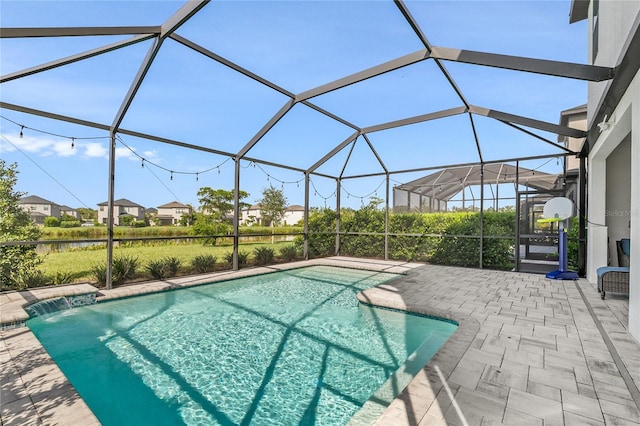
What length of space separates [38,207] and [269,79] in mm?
5465

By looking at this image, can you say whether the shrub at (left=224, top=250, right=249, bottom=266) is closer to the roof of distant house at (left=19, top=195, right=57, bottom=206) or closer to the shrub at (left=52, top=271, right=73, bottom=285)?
the shrub at (left=52, top=271, right=73, bottom=285)

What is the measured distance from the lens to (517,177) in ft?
26.2

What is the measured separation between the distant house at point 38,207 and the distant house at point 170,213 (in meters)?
2.38

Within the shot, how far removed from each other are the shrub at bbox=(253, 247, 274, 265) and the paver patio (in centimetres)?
544

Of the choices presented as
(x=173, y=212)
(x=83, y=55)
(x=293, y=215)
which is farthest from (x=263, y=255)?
(x=83, y=55)

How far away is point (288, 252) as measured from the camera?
33.8 feet

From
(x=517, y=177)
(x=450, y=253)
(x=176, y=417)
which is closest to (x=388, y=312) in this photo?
(x=176, y=417)

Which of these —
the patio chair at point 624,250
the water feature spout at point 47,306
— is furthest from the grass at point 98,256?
the patio chair at point 624,250

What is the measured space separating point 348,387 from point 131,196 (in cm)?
717

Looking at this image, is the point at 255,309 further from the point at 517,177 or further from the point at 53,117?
the point at 517,177

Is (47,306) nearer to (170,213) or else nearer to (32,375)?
(32,375)

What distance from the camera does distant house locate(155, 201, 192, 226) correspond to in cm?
868

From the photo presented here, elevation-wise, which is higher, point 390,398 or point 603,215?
point 603,215

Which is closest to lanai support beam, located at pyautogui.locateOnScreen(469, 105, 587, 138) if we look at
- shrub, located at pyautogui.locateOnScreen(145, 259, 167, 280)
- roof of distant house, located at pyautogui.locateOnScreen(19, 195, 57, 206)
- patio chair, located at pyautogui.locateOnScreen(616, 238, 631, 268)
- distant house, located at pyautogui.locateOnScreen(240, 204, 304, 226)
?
patio chair, located at pyautogui.locateOnScreen(616, 238, 631, 268)
